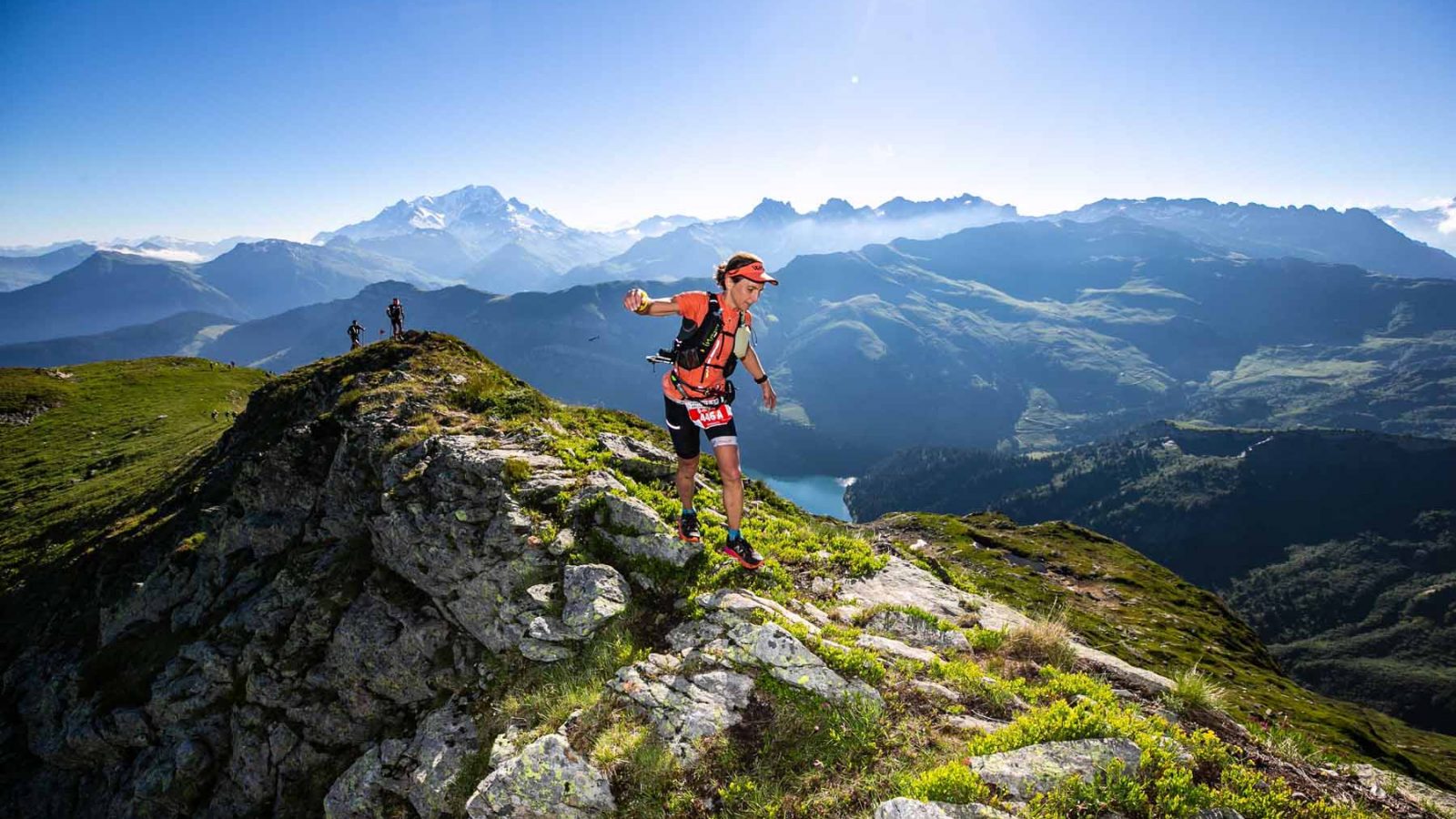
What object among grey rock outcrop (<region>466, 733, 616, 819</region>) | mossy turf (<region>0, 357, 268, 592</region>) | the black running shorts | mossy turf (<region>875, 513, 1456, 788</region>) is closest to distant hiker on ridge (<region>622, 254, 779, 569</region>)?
the black running shorts

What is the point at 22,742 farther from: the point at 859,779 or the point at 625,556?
the point at 859,779

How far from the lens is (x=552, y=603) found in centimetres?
1004

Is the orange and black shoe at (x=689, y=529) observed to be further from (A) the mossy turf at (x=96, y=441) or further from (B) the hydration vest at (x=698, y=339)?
(A) the mossy turf at (x=96, y=441)

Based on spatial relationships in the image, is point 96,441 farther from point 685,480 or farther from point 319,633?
point 685,480

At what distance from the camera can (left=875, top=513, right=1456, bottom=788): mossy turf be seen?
22.0 metres

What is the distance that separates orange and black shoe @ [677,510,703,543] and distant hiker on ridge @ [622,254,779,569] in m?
0.84

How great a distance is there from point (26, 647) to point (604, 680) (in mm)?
31258

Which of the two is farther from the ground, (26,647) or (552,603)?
(552,603)

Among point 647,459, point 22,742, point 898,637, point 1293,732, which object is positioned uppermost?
point 647,459

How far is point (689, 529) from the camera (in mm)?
11164

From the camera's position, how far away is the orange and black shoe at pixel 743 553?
35.2 ft

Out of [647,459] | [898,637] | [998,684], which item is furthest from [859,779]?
[647,459]

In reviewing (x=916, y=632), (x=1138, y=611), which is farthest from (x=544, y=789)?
(x=1138, y=611)

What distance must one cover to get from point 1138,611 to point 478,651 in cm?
4037
